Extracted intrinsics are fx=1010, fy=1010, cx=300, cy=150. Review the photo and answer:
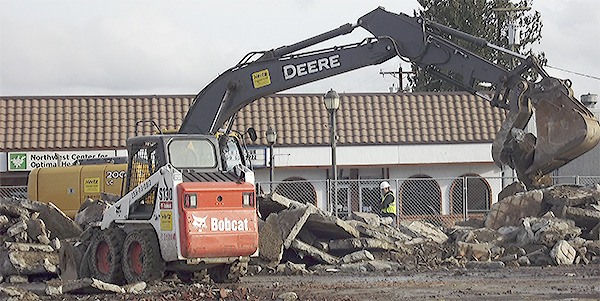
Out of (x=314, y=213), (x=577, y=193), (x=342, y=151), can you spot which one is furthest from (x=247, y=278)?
(x=342, y=151)

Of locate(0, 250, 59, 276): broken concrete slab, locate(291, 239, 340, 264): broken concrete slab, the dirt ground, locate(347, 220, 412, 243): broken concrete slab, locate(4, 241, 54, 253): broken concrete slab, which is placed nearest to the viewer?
the dirt ground

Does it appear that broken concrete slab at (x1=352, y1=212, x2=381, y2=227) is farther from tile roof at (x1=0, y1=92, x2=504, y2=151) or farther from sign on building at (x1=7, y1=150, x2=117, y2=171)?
sign on building at (x1=7, y1=150, x2=117, y2=171)

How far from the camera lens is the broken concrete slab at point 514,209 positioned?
72.2 ft

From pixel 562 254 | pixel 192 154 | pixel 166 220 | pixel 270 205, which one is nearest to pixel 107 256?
pixel 166 220

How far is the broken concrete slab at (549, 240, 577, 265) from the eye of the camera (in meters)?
19.4

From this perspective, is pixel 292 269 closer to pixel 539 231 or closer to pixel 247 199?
pixel 247 199

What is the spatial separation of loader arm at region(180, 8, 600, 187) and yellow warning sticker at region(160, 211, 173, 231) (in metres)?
5.87

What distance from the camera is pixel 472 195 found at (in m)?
34.8

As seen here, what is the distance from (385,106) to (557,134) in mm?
17276

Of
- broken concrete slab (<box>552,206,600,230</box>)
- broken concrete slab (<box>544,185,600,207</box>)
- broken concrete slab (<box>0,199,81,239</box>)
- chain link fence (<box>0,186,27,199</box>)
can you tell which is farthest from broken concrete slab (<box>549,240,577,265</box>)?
chain link fence (<box>0,186,27,199</box>)

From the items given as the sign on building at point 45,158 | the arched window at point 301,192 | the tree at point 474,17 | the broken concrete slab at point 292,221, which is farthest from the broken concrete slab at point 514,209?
the tree at point 474,17

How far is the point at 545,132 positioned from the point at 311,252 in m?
4.98

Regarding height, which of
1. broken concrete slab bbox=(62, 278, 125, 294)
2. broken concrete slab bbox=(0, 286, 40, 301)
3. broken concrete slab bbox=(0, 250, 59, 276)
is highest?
broken concrete slab bbox=(0, 250, 59, 276)

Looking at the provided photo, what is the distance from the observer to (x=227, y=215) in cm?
1512
